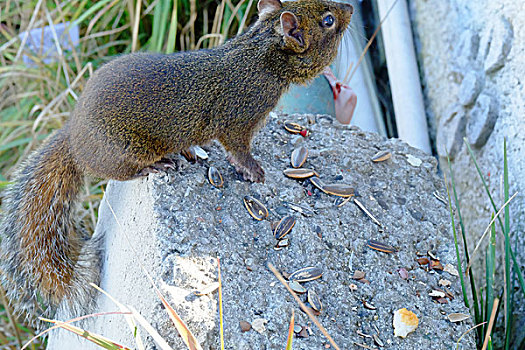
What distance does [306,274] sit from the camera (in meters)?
1.96

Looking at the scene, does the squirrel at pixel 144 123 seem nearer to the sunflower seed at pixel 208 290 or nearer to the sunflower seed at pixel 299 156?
the sunflower seed at pixel 299 156

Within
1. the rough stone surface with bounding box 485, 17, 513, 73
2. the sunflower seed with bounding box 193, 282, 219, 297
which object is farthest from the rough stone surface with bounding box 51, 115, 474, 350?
the rough stone surface with bounding box 485, 17, 513, 73

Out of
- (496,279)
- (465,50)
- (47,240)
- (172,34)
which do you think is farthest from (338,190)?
(172,34)

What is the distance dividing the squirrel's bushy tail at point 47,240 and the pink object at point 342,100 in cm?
129

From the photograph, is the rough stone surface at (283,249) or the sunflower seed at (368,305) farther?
the sunflower seed at (368,305)

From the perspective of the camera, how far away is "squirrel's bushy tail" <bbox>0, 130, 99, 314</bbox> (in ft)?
7.54

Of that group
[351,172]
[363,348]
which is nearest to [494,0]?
[351,172]

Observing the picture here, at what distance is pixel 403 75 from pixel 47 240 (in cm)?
241

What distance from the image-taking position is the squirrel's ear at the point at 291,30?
2.23m

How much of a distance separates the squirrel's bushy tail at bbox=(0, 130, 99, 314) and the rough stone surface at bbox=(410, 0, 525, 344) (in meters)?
1.79

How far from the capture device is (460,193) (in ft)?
10.8

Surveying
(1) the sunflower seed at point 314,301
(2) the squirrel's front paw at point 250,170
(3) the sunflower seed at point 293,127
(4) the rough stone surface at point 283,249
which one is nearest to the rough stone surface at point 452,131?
(4) the rough stone surface at point 283,249

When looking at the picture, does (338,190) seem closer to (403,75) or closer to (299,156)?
(299,156)

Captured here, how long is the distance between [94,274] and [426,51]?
2.60 metres
